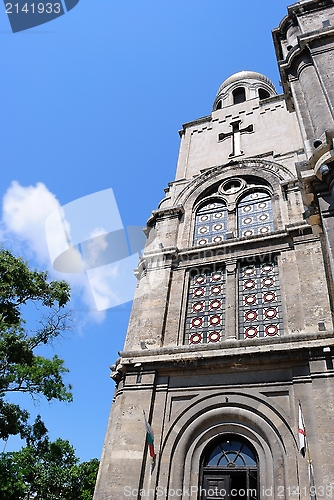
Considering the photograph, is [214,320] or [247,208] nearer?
[214,320]

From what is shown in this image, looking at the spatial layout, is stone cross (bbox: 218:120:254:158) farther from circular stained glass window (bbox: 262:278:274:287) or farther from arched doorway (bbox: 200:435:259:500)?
arched doorway (bbox: 200:435:259:500)

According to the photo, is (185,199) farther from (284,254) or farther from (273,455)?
(273,455)

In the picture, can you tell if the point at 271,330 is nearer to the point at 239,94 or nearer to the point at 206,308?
the point at 206,308

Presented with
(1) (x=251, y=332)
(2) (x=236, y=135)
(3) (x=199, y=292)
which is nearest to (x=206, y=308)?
(3) (x=199, y=292)

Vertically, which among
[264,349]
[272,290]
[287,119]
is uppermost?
[287,119]

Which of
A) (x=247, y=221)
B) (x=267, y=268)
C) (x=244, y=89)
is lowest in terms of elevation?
(x=267, y=268)

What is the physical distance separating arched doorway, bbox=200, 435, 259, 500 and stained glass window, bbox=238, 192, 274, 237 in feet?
24.6

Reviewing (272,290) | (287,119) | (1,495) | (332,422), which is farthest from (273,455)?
(287,119)

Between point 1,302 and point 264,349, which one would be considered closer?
point 264,349

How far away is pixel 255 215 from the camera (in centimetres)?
1597

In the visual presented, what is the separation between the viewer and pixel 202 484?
976 cm

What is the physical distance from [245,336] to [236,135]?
12.2 meters

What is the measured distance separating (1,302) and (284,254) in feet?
33.5

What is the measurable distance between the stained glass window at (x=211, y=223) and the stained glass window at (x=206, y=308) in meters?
1.77
